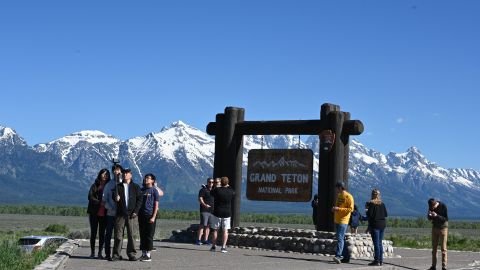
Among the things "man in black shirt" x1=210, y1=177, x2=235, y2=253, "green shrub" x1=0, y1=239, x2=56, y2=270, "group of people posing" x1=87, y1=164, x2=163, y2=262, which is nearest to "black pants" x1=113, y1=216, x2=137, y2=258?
"group of people posing" x1=87, y1=164, x2=163, y2=262

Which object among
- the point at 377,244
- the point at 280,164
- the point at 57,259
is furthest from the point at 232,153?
the point at 57,259

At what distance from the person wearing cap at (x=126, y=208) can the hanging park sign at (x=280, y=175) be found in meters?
A: 7.48

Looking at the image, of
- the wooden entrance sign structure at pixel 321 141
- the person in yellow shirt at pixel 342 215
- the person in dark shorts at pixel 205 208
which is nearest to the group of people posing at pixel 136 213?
the person in yellow shirt at pixel 342 215

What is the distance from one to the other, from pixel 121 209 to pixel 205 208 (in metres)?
6.42

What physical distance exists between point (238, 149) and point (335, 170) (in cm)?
387

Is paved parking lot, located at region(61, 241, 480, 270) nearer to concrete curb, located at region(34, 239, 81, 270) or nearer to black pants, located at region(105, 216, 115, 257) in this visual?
concrete curb, located at region(34, 239, 81, 270)

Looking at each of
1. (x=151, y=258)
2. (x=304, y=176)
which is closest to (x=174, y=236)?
(x=304, y=176)

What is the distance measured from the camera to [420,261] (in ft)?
69.7

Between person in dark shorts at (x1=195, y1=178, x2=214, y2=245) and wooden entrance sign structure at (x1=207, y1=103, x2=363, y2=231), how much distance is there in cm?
183

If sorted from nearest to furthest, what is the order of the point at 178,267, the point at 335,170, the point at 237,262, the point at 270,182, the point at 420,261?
the point at 178,267 → the point at 237,262 → the point at 420,261 → the point at 335,170 → the point at 270,182

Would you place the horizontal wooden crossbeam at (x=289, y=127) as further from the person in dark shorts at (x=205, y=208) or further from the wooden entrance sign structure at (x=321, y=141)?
the person in dark shorts at (x=205, y=208)

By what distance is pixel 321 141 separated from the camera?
23250 millimetres

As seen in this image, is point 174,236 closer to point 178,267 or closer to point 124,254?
point 124,254

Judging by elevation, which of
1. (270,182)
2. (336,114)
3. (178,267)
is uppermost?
(336,114)
